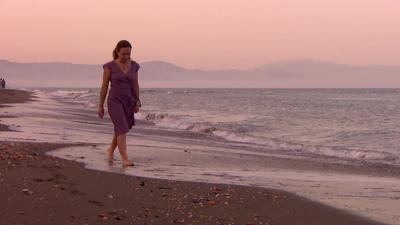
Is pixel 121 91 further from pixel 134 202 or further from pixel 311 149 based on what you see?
pixel 311 149

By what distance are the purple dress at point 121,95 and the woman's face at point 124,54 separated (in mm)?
191

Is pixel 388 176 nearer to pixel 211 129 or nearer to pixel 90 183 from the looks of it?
pixel 90 183

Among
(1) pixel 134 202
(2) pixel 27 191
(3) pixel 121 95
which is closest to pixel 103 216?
(1) pixel 134 202

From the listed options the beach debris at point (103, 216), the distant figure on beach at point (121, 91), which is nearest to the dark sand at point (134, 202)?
the beach debris at point (103, 216)

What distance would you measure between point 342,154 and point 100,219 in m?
9.94

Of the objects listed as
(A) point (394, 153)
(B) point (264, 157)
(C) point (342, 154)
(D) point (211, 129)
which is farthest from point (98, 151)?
(D) point (211, 129)

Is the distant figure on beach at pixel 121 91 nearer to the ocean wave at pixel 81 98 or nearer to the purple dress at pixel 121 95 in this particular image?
the purple dress at pixel 121 95

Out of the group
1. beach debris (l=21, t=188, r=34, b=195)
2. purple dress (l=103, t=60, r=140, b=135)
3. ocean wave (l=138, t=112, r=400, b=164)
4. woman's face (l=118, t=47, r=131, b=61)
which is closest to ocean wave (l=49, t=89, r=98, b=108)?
ocean wave (l=138, t=112, r=400, b=164)

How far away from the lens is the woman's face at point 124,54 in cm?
832

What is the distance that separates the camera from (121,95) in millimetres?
8719

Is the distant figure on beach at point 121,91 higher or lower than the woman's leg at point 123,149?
higher

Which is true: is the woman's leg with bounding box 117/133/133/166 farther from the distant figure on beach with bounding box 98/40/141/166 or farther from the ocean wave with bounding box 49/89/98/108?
the ocean wave with bounding box 49/89/98/108

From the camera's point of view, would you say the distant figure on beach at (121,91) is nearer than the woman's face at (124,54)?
No

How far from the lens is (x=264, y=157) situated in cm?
1180
